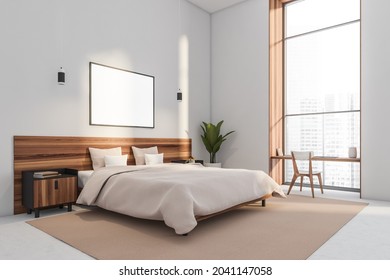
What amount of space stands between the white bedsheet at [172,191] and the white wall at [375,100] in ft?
6.18

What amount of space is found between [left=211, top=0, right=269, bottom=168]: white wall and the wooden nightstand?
371 centimetres

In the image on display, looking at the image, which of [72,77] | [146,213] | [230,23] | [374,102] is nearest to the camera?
[146,213]

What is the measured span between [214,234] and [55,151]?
2687mm

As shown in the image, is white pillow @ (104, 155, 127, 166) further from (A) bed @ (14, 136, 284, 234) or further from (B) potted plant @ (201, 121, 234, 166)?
(B) potted plant @ (201, 121, 234, 166)

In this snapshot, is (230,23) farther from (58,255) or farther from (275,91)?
(58,255)

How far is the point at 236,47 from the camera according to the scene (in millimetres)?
6594

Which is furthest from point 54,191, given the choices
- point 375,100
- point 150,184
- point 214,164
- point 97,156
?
point 375,100

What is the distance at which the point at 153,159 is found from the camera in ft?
17.2

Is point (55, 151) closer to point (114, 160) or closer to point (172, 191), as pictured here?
point (114, 160)

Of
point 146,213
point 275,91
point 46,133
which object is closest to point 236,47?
point 275,91

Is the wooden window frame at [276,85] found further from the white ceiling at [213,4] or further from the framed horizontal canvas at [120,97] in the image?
the framed horizontal canvas at [120,97]

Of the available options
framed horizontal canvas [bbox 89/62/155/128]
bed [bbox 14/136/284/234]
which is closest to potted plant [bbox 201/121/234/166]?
framed horizontal canvas [bbox 89/62/155/128]

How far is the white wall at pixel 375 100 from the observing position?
4.67 meters

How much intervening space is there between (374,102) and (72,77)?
4836mm
